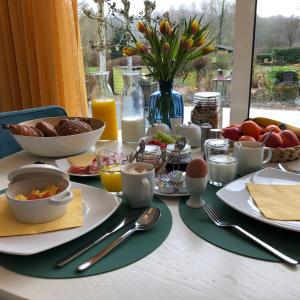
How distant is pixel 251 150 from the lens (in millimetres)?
953

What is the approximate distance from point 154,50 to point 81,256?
0.85 meters

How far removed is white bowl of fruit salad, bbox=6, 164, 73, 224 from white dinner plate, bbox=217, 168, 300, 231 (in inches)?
14.3

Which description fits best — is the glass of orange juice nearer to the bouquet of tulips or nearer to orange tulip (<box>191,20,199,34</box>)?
the bouquet of tulips

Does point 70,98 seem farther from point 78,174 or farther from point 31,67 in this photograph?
point 78,174

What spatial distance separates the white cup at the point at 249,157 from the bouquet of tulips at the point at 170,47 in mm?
427

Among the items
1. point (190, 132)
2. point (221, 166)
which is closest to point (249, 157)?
point (221, 166)

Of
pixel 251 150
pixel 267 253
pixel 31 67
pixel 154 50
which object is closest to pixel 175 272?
pixel 267 253

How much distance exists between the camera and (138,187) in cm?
77

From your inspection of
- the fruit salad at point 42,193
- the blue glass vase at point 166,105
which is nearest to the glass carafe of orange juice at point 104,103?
the blue glass vase at point 166,105

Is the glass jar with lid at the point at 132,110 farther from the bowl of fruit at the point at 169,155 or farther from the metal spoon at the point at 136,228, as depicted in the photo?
the metal spoon at the point at 136,228

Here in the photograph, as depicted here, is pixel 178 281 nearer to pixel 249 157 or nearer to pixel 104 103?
pixel 249 157

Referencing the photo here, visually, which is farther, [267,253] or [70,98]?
[70,98]

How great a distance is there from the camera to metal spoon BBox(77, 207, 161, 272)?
0.59 m

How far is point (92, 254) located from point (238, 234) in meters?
0.29
